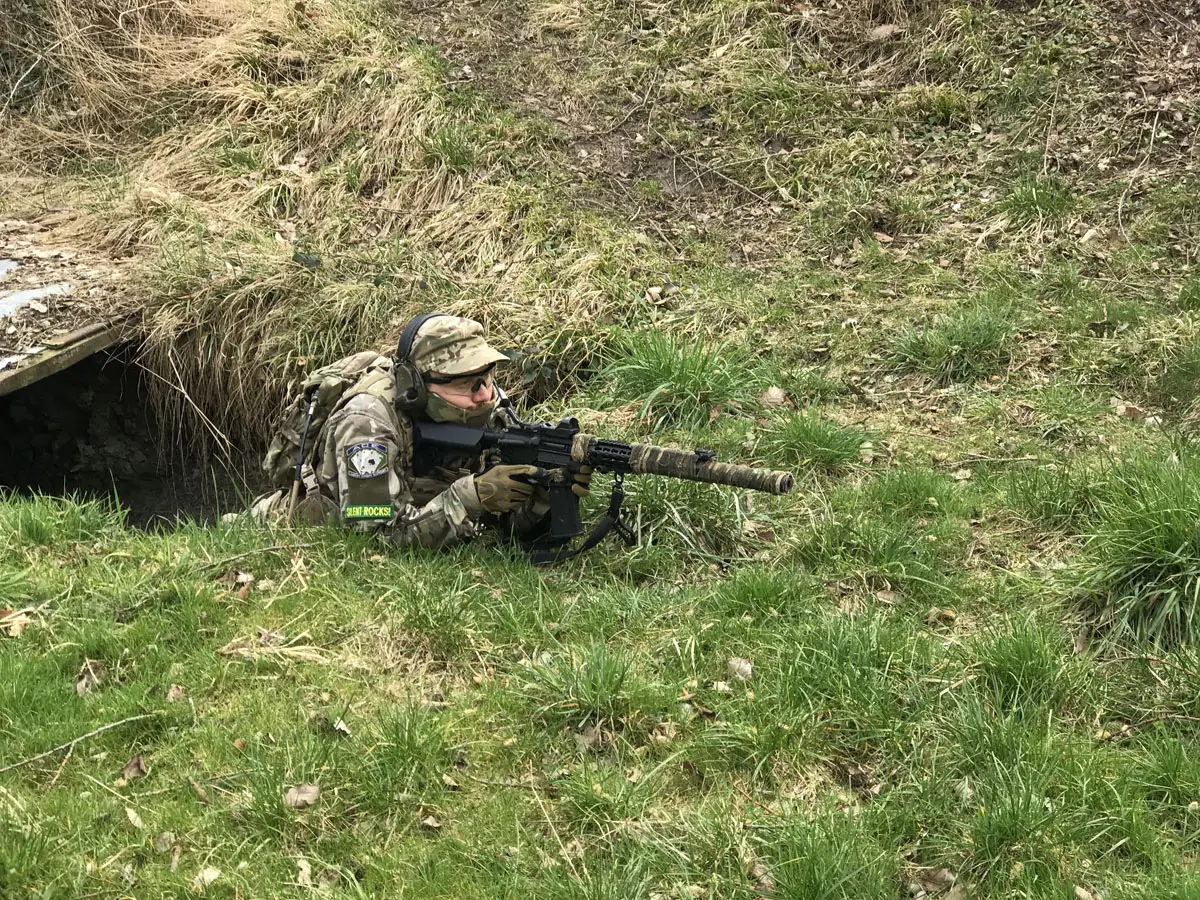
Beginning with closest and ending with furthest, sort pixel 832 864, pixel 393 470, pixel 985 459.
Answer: pixel 832 864 → pixel 393 470 → pixel 985 459

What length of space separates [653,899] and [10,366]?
19.8ft

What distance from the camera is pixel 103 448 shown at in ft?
27.6

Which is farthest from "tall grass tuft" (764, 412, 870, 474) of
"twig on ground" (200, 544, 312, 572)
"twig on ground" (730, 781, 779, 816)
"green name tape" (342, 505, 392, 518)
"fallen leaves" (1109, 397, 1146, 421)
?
"twig on ground" (200, 544, 312, 572)

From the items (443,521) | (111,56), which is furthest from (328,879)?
(111,56)

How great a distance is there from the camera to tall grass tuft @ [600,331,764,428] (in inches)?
253

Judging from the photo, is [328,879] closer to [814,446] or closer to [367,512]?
[367,512]

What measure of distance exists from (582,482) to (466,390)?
815 mm

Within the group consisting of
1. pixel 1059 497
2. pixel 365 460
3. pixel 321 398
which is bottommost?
pixel 1059 497

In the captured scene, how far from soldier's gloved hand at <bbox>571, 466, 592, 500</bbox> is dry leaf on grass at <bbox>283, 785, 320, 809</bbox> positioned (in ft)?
6.21

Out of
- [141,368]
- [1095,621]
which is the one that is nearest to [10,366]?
[141,368]

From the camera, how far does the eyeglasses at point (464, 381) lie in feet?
17.1

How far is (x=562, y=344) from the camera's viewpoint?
7.25 meters

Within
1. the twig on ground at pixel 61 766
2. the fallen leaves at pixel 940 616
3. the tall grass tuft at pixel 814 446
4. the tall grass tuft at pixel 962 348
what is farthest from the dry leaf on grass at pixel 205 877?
the tall grass tuft at pixel 962 348

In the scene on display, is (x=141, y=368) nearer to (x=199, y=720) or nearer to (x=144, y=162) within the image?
(x=144, y=162)
